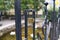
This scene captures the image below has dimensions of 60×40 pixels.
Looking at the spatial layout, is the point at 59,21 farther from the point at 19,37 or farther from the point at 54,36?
the point at 19,37

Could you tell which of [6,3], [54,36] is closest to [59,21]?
[54,36]

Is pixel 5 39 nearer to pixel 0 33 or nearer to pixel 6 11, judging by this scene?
pixel 0 33

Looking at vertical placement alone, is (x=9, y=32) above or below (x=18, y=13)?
below

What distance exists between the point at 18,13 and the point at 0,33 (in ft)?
6.95

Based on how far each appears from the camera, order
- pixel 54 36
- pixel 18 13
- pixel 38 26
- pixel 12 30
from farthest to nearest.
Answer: pixel 12 30, pixel 38 26, pixel 54 36, pixel 18 13

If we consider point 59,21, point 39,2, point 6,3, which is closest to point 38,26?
point 39,2

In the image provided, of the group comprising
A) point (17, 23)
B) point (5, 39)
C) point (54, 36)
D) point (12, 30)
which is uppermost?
point (17, 23)

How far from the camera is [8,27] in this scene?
2.62 metres

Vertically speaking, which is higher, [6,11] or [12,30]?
[6,11]

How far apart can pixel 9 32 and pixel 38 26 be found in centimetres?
55

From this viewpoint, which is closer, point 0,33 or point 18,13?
point 18,13

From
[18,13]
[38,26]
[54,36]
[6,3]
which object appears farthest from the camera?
[6,3]

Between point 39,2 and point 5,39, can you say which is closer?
point 39,2

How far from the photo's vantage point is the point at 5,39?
8.96 ft
